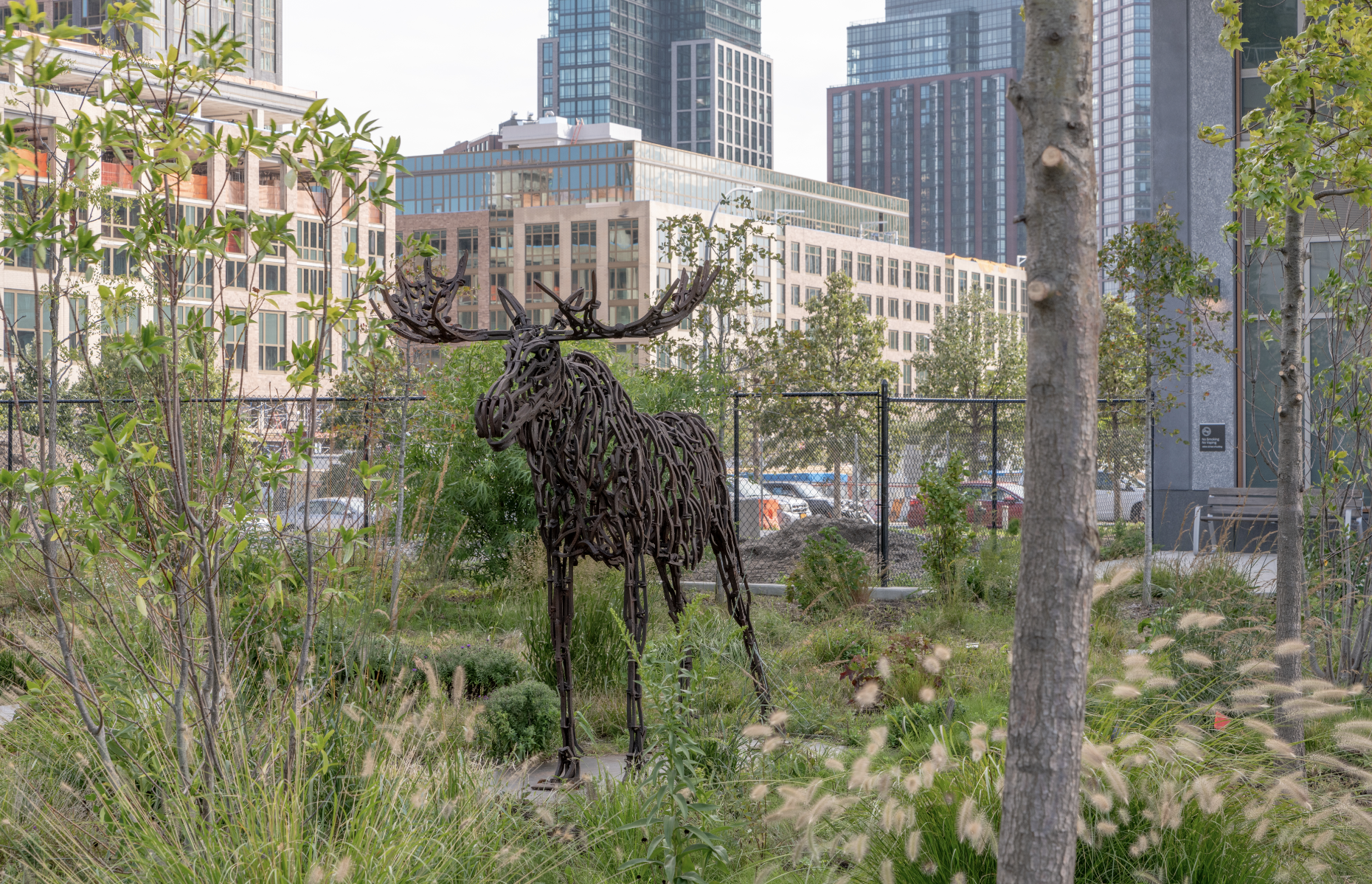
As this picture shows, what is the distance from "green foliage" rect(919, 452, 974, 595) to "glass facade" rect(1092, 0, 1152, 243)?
184m

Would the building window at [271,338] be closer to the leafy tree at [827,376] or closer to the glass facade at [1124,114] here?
the leafy tree at [827,376]

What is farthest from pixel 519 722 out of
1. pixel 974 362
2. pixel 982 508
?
pixel 974 362

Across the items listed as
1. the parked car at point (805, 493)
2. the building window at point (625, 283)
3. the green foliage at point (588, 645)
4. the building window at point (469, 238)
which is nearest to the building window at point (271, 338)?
the building window at point (625, 283)

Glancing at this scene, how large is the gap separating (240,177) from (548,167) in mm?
42569

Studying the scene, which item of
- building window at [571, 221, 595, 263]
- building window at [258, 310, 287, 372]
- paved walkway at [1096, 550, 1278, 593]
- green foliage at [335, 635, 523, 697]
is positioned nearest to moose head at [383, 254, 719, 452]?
green foliage at [335, 635, 523, 697]

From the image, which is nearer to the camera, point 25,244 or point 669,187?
point 25,244

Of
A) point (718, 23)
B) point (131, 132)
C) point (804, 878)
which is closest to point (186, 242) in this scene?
point (131, 132)

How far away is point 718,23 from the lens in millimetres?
183250

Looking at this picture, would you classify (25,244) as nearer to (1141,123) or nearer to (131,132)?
(131,132)

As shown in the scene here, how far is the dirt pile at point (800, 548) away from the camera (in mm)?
14180

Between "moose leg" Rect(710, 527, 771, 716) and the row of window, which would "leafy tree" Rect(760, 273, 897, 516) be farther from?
"moose leg" Rect(710, 527, 771, 716)

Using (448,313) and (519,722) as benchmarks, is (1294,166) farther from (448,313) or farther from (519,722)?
(519,722)

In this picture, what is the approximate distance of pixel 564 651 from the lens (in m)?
5.12

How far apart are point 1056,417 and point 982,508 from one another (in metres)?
14.3
